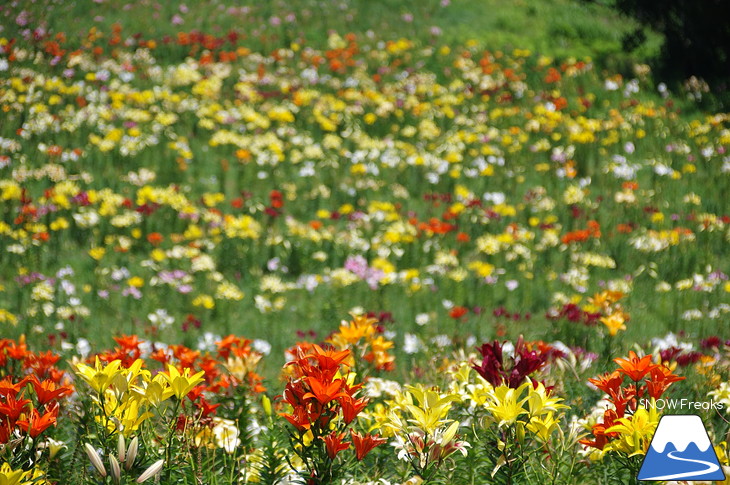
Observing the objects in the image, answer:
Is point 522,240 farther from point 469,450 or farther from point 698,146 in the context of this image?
point 469,450

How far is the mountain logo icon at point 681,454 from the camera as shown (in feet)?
4.88

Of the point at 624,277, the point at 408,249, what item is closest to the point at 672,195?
the point at 624,277

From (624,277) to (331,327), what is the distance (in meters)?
2.49

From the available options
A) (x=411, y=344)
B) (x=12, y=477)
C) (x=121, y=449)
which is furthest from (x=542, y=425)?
(x=411, y=344)

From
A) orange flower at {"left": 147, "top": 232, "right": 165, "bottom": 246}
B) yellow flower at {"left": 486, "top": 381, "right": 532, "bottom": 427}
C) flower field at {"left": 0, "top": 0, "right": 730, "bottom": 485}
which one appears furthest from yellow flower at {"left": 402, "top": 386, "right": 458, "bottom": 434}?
orange flower at {"left": 147, "top": 232, "right": 165, "bottom": 246}

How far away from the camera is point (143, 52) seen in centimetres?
894

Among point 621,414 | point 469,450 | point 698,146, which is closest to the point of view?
point 621,414

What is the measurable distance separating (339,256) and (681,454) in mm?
4196

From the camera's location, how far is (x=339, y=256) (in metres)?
5.60

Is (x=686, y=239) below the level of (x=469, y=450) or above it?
below

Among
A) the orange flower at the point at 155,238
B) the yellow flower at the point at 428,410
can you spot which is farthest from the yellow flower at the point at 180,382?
the orange flower at the point at 155,238

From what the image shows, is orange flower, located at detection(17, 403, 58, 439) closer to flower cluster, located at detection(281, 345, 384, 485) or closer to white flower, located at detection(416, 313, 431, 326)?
flower cluster, located at detection(281, 345, 384, 485)

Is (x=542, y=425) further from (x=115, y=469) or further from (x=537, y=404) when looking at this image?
(x=115, y=469)

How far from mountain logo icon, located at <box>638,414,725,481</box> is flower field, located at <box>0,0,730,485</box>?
97 mm
